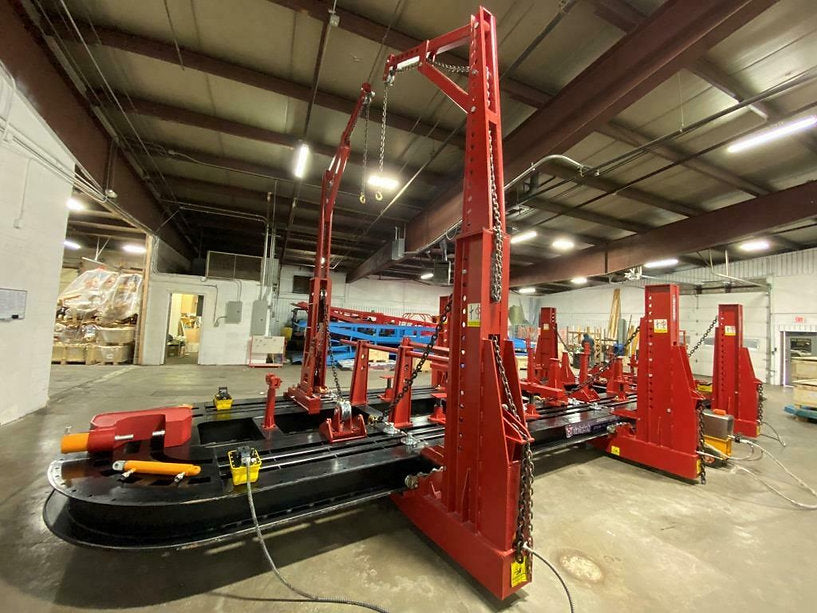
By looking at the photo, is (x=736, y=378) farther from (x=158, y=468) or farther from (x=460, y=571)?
(x=158, y=468)

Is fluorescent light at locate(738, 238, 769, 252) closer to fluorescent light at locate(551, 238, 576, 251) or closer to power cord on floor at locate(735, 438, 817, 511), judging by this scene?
fluorescent light at locate(551, 238, 576, 251)

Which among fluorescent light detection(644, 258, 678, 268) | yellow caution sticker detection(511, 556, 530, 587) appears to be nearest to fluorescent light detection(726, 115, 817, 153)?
fluorescent light detection(644, 258, 678, 268)

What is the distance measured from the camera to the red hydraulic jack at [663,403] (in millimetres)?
3264

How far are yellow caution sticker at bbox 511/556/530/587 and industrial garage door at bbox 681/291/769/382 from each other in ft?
46.0

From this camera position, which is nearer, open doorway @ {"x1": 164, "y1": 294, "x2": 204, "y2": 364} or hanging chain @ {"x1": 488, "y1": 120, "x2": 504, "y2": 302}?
hanging chain @ {"x1": 488, "y1": 120, "x2": 504, "y2": 302}

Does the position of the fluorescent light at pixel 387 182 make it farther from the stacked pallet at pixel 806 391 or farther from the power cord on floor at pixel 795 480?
the stacked pallet at pixel 806 391

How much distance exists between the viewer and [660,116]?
15.3 feet

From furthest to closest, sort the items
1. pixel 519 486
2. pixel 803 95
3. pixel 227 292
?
pixel 227 292 → pixel 803 95 → pixel 519 486

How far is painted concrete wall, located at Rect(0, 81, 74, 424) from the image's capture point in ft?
12.2

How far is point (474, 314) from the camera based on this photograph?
194 cm

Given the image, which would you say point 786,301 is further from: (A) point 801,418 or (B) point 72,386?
(B) point 72,386

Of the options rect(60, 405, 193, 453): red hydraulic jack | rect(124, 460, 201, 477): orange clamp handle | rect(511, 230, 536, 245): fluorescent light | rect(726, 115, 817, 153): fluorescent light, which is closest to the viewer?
rect(124, 460, 201, 477): orange clamp handle

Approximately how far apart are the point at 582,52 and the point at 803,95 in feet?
10.1

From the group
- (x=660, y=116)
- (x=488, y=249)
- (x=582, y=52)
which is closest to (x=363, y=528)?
(x=488, y=249)
